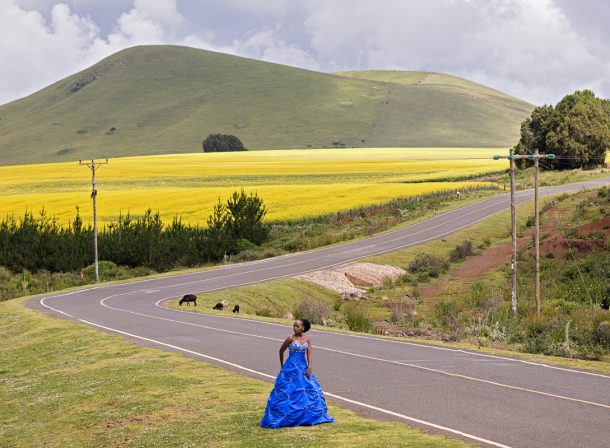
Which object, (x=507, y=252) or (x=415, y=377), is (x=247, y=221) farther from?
(x=415, y=377)

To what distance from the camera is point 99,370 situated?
74.1 feet

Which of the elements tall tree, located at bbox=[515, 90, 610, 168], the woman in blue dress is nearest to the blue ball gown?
the woman in blue dress

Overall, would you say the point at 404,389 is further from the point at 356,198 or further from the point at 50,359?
the point at 356,198

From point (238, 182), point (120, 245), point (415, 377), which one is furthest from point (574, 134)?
point (415, 377)

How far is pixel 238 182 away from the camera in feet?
371

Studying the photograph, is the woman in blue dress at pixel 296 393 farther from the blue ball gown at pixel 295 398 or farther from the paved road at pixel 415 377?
the paved road at pixel 415 377

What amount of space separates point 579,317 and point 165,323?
15.5 metres

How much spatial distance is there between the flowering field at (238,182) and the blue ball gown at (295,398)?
57761mm

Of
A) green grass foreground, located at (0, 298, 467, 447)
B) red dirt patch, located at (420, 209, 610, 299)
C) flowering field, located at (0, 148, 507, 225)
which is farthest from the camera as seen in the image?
flowering field, located at (0, 148, 507, 225)

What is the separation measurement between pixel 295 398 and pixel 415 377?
5.34 meters

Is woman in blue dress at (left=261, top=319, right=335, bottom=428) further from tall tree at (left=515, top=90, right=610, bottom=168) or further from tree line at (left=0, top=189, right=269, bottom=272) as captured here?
tall tree at (left=515, top=90, right=610, bottom=168)

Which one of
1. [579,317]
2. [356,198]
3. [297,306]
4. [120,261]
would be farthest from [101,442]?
[356,198]

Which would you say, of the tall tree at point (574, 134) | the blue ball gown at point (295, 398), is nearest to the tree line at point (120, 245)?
the blue ball gown at point (295, 398)

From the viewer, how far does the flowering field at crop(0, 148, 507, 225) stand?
85.1 meters
